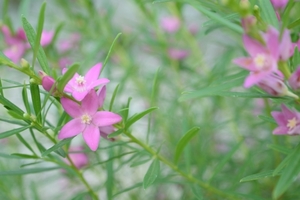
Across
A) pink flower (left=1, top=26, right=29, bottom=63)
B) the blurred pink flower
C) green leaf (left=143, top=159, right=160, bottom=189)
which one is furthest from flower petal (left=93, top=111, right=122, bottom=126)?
the blurred pink flower

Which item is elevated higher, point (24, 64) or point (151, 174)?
point (24, 64)

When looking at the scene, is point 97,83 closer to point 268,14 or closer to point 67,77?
point 67,77

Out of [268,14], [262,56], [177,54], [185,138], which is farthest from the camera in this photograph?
[177,54]

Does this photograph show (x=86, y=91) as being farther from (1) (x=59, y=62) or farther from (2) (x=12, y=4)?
(2) (x=12, y=4)

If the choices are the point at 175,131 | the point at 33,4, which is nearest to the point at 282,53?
the point at 175,131

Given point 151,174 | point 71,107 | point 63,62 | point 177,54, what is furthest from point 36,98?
point 177,54

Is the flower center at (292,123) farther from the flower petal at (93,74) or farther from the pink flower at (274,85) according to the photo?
the flower petal at (93,74)

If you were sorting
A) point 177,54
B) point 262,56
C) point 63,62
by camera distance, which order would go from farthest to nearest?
point 177,54 < point 63,62 < point 262,56

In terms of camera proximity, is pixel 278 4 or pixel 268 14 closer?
pixel 268 14
